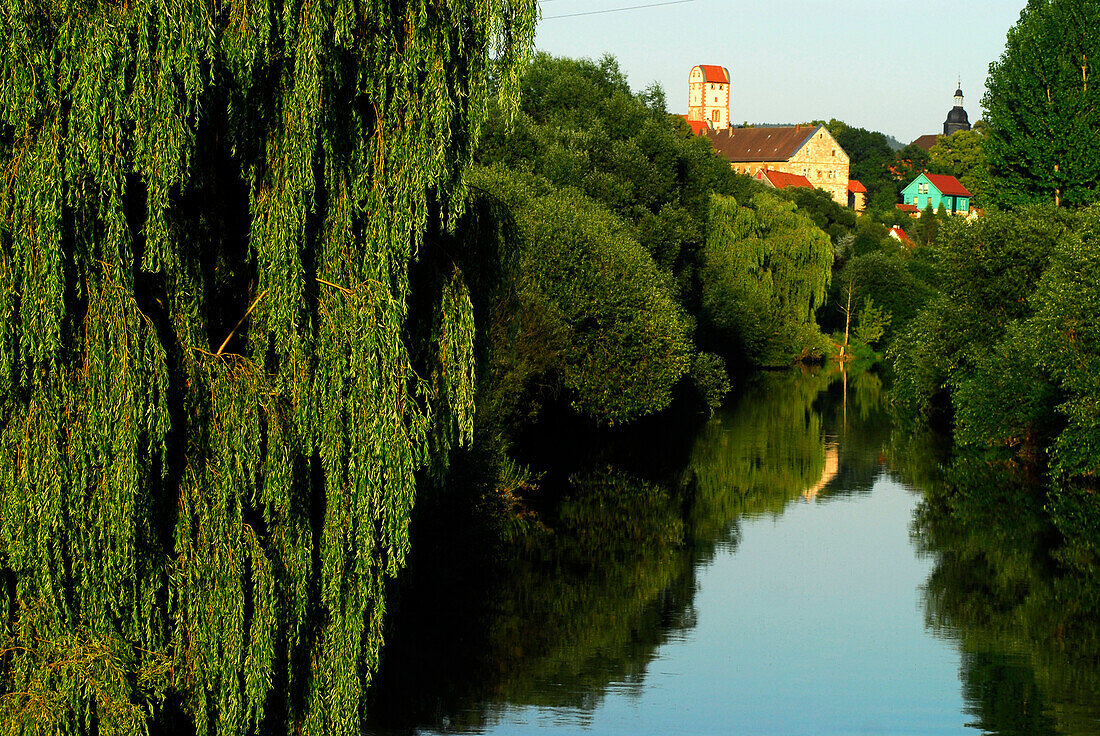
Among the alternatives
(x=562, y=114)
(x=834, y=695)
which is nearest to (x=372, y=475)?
(x=834, y=695)

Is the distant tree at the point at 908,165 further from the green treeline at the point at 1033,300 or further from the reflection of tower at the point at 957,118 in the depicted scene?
the green treeline at the point at 1033,300

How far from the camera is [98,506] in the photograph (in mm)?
8094

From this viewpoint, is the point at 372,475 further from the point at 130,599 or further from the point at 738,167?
the point at 738,167

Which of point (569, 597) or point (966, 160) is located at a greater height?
point (966, 160)

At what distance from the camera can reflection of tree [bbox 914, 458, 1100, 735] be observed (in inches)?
584

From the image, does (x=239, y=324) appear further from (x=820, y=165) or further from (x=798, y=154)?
(x=820, y=165)

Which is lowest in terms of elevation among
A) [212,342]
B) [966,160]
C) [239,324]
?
[212,342]

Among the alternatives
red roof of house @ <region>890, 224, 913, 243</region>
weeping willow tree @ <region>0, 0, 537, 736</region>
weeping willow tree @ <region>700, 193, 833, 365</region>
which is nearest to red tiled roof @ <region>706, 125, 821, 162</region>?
red roof of house @ <region>890, 224, 913, 243</region>

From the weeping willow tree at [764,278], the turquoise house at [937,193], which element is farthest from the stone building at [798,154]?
the weeping willow tree at [764,278]

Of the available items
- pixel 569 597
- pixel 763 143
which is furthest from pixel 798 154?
pixel 569 597

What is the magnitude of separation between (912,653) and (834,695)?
2.29 meters

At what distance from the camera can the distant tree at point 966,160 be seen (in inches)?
1686

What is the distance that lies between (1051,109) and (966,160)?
47.3 meters

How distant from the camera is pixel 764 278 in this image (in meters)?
52.3
